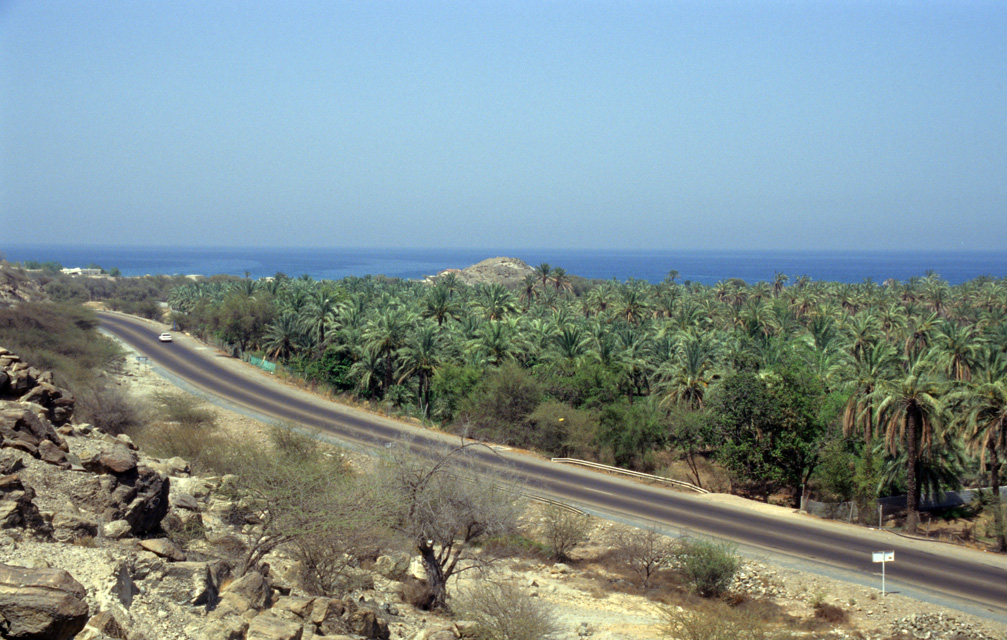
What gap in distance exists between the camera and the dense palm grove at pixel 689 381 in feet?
101

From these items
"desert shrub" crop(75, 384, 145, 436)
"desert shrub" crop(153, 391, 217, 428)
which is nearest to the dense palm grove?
"desert shrub" crop(153, 391, 217, 428)

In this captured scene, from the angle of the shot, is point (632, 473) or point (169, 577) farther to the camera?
point (632, 473)

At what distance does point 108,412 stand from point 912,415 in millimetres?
28533

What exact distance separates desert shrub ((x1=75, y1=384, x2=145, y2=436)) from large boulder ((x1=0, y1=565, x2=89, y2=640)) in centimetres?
1950

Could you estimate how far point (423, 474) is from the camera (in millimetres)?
17219

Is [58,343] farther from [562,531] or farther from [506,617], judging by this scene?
[506,617]

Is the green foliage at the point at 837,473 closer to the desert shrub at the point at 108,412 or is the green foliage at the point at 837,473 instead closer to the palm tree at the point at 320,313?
the desert shrub at the point at 108,412

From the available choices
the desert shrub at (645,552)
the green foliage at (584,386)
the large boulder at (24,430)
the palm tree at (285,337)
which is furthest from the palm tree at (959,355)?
the palm tree at (285,337)

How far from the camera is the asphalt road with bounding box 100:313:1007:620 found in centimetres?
2088

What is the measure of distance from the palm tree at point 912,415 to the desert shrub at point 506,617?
1858 centimetres

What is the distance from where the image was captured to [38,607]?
788 centimetres

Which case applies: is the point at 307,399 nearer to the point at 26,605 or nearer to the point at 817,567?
the point at 817,567

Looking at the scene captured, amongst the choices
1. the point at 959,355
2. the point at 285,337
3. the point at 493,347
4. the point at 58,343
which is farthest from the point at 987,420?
the point at 285,337

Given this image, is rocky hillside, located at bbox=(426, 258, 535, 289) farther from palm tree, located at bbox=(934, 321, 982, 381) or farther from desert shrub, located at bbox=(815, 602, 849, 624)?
desert shrub, located at bbox=(815, 602, 849, 624)
